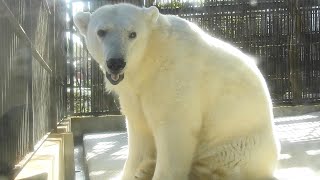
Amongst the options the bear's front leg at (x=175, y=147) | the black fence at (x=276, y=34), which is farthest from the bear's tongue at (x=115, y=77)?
the black fence at (x=276, y=34)

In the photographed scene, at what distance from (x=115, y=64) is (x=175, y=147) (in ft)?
2.36

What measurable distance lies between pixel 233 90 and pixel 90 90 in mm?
6797

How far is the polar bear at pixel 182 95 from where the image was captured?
357 centimetres

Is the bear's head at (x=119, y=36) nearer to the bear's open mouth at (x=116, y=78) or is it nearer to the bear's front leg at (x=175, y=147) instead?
the bear's open mouth at (x=116, y=78)

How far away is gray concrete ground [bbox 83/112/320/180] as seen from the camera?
4.69 metres

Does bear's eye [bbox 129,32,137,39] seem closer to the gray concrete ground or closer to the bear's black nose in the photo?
the bear's black nose

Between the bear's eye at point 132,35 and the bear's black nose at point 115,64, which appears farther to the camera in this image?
the bear's eye at point 132,35

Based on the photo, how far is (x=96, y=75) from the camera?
1037 centimetres

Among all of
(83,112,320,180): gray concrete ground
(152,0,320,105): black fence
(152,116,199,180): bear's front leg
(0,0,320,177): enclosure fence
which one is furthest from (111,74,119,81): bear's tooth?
(152,0,320,105): black fence

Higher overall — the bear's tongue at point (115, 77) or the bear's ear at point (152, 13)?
the bear's ear at point (152, 13)

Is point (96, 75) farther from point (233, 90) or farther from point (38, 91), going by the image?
point (233, 90)

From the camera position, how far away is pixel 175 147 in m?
3.53

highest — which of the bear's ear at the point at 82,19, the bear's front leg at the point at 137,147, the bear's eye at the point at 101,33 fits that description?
the bear's ear at the point at 82,19

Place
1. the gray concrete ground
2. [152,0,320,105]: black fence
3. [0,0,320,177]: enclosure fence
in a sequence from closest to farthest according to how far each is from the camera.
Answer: the gray concrete ground, [0,0,320,177]: enclosure fence, [152,0,320,105]: black fence
